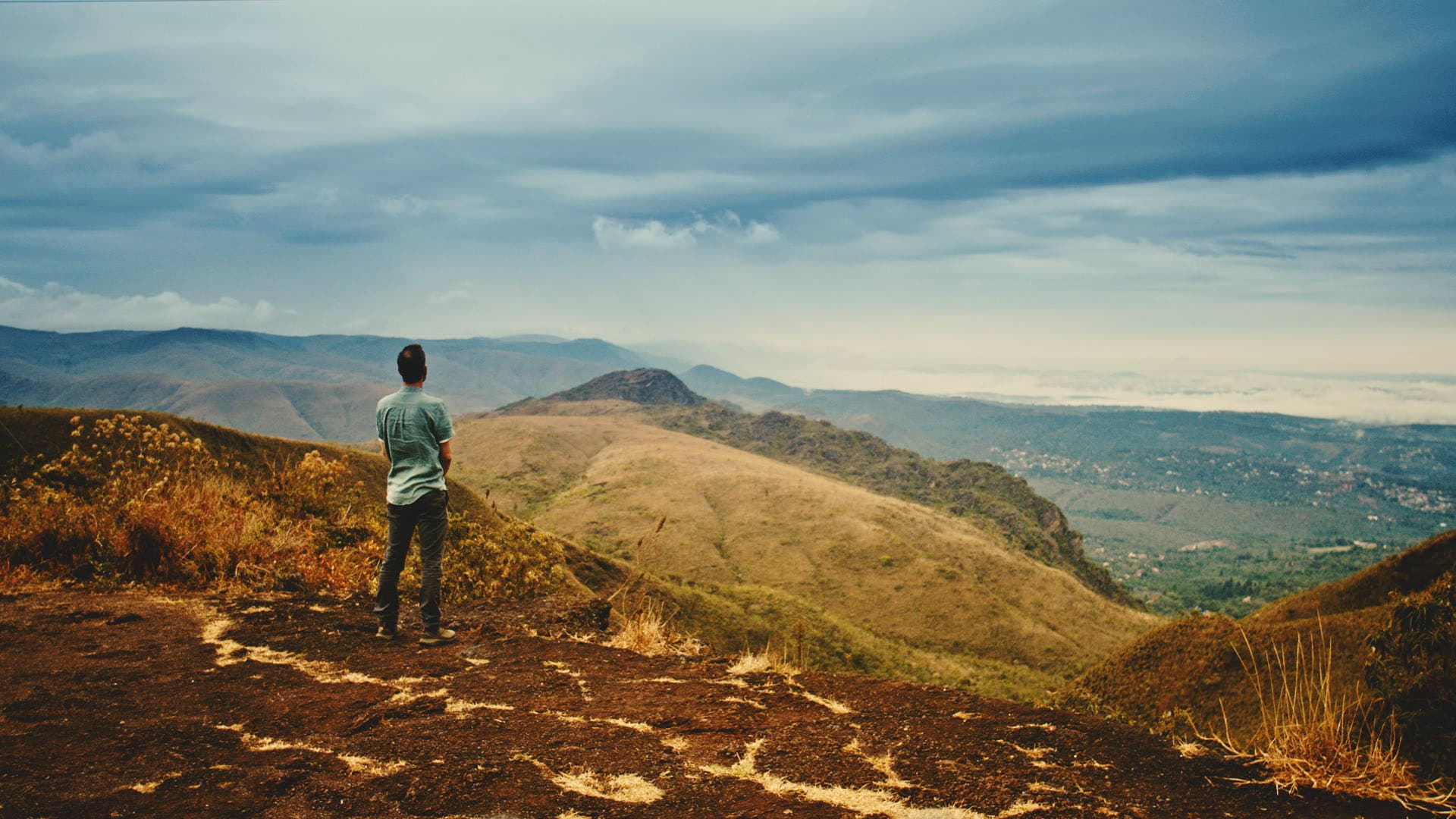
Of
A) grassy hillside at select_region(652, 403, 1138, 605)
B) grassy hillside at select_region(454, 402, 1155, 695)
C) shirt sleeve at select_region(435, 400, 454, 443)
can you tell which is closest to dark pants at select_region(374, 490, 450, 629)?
shirt sleeve at select_region(435, 400, 454, 443)

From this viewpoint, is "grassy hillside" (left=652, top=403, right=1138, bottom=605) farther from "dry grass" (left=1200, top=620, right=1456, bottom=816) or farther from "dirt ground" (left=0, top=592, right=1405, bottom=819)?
"dirt ground" (left=0, top=592, right=1405, bottom=819)

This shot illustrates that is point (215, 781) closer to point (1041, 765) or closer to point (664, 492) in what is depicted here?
point (1041, 765)

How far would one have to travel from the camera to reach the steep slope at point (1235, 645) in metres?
8.41

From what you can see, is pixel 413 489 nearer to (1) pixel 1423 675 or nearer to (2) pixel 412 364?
(2) pixel 412 364

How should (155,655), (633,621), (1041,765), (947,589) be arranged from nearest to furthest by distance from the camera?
(1041,765), (155,655), (633,621), (947,589)

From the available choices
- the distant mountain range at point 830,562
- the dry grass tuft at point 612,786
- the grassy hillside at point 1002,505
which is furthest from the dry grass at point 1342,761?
the grassy hillside at point 1002,505

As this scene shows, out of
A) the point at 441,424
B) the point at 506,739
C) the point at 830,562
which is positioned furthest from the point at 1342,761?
the point at 830,562

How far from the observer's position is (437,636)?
24.1ft

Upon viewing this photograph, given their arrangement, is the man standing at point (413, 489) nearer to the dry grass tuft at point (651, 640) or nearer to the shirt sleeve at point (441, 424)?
the shirt sleeve at point (441, 424)

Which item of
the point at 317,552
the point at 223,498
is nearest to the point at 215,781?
the point at 317,552

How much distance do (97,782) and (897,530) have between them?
107 meters

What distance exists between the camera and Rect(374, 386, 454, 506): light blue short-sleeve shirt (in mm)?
7270

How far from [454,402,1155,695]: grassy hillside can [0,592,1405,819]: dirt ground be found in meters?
43.7

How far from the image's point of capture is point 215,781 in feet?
13.4
